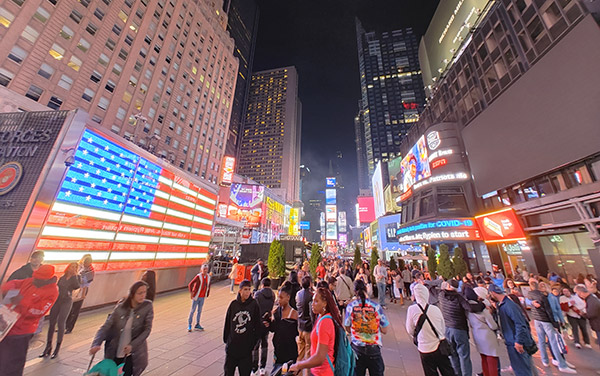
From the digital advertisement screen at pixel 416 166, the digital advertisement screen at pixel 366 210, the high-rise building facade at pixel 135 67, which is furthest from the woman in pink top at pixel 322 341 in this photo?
the digital advertisement screen at pixel 366 210

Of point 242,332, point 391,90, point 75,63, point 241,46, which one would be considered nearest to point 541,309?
point 242,332

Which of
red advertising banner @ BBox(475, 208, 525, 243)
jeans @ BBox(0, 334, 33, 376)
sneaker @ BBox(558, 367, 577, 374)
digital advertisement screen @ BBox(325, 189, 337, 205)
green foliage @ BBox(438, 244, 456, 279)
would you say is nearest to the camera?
jeans @ BBox(0, 334, 33, 376)

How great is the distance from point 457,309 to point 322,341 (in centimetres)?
376

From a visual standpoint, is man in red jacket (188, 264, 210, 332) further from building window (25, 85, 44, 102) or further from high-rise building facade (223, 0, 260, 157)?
high-rise building facade (223, 0, 260, 157)

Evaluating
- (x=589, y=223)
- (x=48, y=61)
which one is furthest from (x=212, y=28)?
(x=589, y=223)

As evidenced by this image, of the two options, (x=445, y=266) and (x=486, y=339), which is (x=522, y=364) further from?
(x=445, y=266)

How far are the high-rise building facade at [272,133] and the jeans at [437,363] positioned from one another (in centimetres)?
11120

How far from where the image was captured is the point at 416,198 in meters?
29.8

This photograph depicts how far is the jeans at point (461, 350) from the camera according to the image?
440 centimetres

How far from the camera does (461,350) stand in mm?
4465

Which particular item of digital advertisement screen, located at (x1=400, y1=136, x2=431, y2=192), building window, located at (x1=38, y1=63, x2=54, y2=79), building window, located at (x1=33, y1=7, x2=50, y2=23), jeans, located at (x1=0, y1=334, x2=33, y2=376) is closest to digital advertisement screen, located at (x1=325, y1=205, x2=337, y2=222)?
digital advertisement screen, located at (x1=400, y1=136, x2=431, y2=192)

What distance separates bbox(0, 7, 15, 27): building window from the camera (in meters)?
20.3

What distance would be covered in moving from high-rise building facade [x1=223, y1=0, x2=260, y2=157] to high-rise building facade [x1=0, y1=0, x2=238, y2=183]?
47.2m

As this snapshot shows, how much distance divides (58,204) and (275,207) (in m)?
67.4
